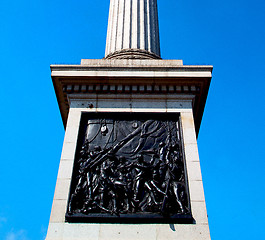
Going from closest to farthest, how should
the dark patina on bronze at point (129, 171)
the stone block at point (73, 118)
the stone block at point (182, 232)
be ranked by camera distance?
the stone block at point (182, 232) → the dark patina on bronze at point (129, 171) → the stone block at point (73, 118)

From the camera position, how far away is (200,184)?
9352 mm

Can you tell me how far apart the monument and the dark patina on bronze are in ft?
0.09

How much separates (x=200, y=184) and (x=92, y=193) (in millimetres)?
2941

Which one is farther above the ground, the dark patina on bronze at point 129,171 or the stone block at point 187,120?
the stone block at point 187,120

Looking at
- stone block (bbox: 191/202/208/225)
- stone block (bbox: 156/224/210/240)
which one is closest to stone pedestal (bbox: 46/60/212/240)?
stone block (bbox: 191/202/208/225)

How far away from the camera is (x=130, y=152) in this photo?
10.1 metres

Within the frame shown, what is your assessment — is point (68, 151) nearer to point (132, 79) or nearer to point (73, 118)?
point (73, 118)

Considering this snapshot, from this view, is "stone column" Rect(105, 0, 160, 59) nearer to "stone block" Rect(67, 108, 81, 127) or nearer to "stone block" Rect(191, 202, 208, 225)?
"stone block" Rect(67, 108, 81, 127)

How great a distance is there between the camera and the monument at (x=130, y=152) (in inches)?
337

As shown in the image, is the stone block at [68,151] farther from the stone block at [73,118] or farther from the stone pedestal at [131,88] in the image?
the stone block at [73,118]

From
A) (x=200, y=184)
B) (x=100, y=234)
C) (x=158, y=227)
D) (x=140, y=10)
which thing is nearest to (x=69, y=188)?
(x=100, y=234)

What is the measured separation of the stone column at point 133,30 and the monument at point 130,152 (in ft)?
2.14

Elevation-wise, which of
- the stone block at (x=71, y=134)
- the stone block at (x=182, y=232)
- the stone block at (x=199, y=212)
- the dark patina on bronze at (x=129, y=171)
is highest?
the stone block at (x=71, y=134)

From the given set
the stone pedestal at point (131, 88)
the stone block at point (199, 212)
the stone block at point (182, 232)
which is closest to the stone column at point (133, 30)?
the stone pedestal at point (131, 88)
